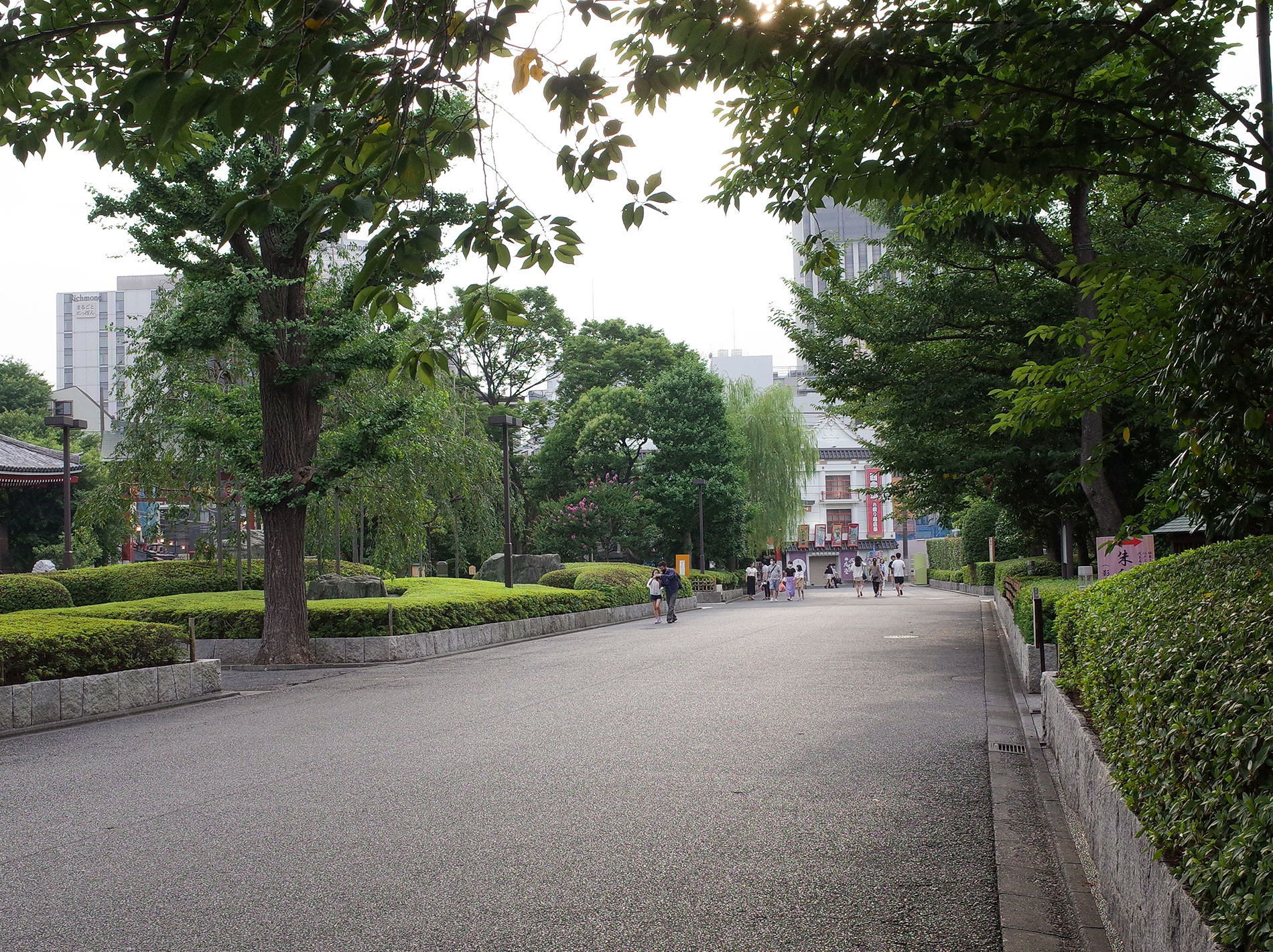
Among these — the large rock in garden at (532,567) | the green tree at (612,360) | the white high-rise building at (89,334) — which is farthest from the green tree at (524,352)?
the white high-rise building at (89,334)

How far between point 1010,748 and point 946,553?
5144 centimetres

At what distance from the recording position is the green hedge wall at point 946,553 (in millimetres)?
51691

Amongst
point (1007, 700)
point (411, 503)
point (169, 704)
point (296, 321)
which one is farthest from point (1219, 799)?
point (411, 503)

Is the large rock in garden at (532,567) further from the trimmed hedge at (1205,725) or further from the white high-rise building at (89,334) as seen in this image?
the white high-rise building at (89,334)

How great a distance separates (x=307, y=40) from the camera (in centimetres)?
370

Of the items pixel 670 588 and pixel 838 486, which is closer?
pixel 670 588

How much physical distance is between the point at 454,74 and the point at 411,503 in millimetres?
16556

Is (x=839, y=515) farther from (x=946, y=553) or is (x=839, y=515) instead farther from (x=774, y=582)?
(x=774, y=582)

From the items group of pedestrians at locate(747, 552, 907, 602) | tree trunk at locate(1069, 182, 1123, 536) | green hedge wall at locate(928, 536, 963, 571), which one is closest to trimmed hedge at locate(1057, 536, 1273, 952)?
tree trunk at locate(1069, 182, 1123, 536)

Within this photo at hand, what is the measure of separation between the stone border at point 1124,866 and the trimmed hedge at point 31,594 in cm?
2072

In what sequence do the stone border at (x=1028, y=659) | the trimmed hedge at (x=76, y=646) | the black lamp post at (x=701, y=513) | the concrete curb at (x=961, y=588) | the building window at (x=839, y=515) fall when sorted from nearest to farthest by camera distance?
the trimmed hedge at (x=76, y=646), the stone border at (x=1028, y=659), the concrete curb at (x=961, y=588), the black lamp post at (x=701, y=513), the building window at (x=839, y=515)

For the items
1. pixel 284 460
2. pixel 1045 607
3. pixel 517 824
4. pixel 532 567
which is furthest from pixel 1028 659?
pixel 532 567

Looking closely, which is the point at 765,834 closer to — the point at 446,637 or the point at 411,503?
the point at 446,637

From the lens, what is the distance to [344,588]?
20.9m
